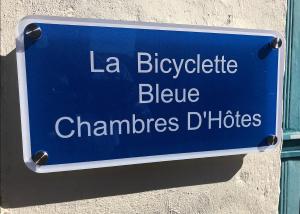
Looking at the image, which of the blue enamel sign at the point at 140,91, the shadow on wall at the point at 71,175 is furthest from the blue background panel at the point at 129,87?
the shadow on wall at the point at 71,175

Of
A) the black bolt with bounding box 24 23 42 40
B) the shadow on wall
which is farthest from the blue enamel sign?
the shadow on wall

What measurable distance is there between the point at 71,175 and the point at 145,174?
32cm

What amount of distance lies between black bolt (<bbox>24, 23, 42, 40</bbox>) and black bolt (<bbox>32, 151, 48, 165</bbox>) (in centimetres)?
40

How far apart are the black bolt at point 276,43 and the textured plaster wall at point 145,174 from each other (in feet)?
0.46

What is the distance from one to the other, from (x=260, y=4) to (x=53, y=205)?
50.8 inches

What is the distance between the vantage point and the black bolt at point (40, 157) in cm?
126

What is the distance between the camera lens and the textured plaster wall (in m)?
1.32

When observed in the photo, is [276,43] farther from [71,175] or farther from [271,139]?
[71,175]

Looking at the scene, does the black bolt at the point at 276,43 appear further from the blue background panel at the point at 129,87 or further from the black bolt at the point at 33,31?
the black bolt at the point at 33,31

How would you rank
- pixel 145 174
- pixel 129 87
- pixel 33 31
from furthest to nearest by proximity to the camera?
pixel 145 174 < pixel 129 87 < pixel 33 31

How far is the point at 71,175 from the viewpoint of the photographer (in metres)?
1.42

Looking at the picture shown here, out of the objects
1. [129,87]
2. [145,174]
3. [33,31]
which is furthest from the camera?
[145,174]

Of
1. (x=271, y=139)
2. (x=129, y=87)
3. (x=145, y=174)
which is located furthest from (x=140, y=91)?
(x=271, y=139)

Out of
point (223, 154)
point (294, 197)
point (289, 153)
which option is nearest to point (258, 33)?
point (223, 154)
